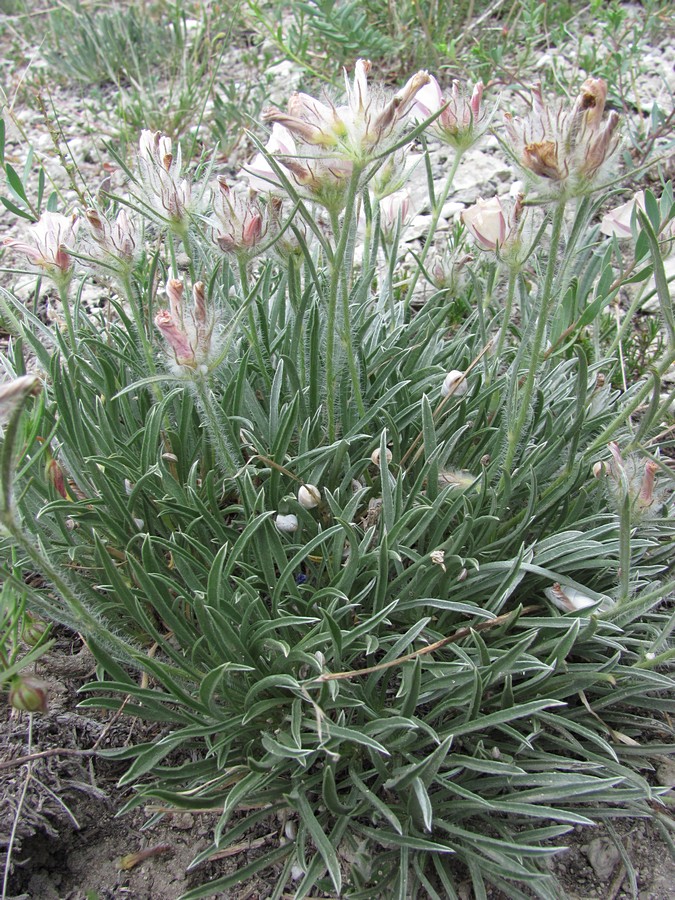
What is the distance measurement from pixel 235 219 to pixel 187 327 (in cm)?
36

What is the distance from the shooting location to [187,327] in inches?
57.1

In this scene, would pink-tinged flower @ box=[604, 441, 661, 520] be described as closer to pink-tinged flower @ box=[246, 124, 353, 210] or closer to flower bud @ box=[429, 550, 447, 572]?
flower bud @ box=[429, 550, 447, 572]

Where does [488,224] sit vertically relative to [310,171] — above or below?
below

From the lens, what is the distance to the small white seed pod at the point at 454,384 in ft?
6.52

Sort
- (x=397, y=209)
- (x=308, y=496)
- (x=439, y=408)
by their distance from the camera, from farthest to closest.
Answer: (x=397, y=209) < (x=439, y=408) < (x=308, y=496)

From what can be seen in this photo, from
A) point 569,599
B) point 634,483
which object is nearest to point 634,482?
point 634,483

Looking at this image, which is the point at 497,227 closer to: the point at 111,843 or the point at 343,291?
the point at 343,291

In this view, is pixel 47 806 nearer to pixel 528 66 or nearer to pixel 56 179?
pixel 56 179

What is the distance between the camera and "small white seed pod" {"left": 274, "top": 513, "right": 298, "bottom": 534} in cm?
186

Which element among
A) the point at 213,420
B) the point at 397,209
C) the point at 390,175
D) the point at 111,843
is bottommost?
the point at 111,843

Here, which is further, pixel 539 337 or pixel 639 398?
pixel 639 398

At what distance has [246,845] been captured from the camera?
162cm

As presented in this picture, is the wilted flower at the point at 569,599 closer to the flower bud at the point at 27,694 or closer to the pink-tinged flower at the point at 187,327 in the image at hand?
the pink-tinged flower at the point at 187,327

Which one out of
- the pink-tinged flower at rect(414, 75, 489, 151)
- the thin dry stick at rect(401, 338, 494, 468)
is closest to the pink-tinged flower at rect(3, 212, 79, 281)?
the pink-tinged flower at rect(414, 75, 489, 151)
